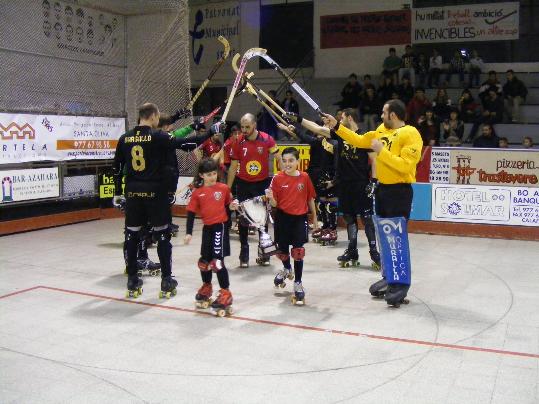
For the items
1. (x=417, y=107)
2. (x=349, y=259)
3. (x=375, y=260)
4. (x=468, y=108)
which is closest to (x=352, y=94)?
(x=417, y=107)

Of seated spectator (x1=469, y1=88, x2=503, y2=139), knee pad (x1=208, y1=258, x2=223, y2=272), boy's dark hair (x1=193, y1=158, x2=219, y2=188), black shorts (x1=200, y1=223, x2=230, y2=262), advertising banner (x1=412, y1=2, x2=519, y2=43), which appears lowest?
knee pad (x1=208, y1=258, x2=223, y2=272)

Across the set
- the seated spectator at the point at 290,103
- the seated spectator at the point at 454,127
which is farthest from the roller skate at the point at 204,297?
the seated spectator at the point at 290,103

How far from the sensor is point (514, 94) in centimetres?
1677

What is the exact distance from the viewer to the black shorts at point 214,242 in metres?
6.30

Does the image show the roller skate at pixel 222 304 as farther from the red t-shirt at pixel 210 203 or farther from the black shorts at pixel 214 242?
the red t-shirt at pixel 210 203

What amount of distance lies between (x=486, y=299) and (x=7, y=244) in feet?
25.3

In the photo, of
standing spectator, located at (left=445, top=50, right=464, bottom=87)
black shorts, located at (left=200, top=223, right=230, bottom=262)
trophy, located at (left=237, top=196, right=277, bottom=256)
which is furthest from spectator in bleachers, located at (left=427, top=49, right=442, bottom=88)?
black shorts, located at (left=200, top=223, right=230, bottom=262)

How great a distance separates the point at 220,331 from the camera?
580cm

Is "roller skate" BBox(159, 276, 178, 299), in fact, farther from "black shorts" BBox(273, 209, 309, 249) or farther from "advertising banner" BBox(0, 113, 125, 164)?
"advertising banner" BBox(0, 113, 125, 164)

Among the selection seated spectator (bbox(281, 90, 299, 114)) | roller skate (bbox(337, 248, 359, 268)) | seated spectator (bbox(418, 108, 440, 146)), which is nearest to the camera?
roller skate (bbox(337, 248, 359, 268))

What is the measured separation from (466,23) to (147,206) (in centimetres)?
1490

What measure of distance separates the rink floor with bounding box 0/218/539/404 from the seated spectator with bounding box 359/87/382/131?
872cm

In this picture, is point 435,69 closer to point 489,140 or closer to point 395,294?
point 489,140

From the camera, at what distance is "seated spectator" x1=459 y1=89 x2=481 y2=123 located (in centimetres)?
1606
